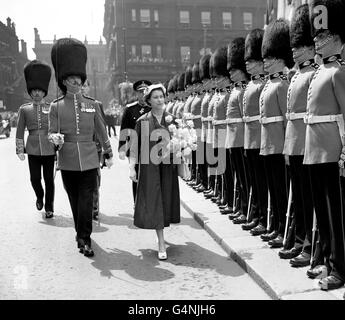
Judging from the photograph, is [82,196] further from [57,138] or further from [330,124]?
[330,124]

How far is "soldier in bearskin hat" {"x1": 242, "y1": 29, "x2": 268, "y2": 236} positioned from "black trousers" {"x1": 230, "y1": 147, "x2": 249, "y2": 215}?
→ 32 cm

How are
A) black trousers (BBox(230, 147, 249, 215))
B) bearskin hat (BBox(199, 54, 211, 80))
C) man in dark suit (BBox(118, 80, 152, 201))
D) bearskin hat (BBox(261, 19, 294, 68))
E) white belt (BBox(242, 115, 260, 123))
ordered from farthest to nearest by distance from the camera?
bearskin hat (BBox(199, 54, 211, 80))
man in dark suit (BBox(118, 80, 152, 201))
black trousers (BBox(230, 147, 249, 215))
white belt (BBox(242, 115, 260, 123))
bearskin hat (BBox(261, 19, 294, 68))

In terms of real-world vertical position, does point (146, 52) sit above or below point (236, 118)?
above

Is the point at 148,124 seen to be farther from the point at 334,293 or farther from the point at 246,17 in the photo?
the point at 246,17

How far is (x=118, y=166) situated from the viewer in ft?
46.5

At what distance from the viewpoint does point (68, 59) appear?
577 cm

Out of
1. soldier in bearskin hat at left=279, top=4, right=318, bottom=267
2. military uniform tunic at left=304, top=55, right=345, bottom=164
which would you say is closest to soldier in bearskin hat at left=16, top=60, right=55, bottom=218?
soldier in bearskin hat at left=279, top=4, right=318, bottom=267

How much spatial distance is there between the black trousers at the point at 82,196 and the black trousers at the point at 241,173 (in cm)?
196

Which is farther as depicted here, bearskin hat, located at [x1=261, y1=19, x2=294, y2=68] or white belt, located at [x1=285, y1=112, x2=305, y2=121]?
bearskin hat, located at [x1=261, y1=19, x2=294, y2=68]

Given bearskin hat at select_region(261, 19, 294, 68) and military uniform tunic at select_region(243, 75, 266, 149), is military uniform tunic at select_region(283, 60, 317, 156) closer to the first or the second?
bearskin hat at select_region(261, 19, 294, 68)

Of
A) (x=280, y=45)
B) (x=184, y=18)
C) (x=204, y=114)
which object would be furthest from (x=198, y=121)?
(x=184, y=18)

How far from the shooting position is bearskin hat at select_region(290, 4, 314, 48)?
4465mm

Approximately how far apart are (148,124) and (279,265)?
2.07 metres

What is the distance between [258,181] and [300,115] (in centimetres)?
156
